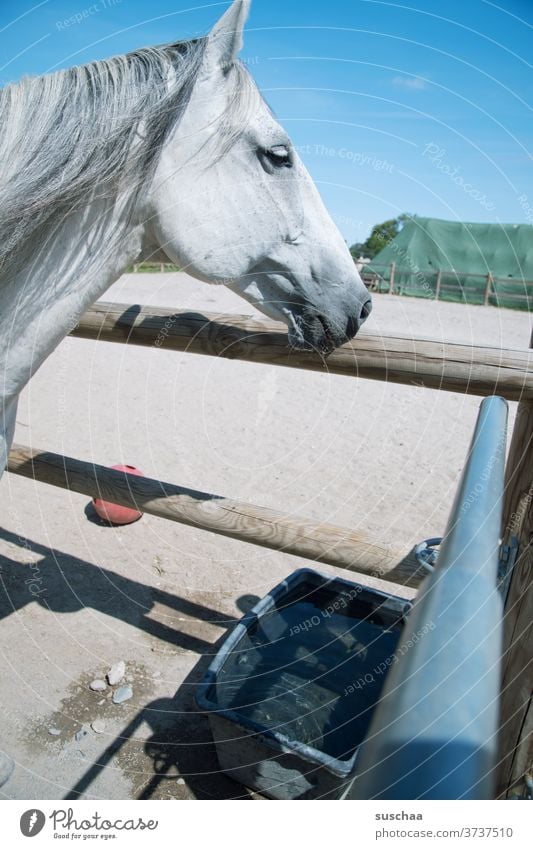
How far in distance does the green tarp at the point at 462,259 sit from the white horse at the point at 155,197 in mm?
17154

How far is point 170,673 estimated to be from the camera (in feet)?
7.53

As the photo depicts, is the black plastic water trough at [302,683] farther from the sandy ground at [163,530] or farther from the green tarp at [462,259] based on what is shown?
the green tarp at [462,259]

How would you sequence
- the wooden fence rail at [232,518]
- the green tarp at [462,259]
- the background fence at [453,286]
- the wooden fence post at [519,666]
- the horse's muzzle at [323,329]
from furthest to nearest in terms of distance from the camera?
the green tarp at [462,259] → the background fence at [453,286] → the wooden fence rail at [232,518] → the horse's muzzle at [323,329] → the wooden fence post at [519,666]

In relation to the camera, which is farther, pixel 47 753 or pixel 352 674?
pixel 352 674

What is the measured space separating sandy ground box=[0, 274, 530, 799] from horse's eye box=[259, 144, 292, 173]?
199 centimetres

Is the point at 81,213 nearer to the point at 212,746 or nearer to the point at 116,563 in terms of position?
the point at 212,746

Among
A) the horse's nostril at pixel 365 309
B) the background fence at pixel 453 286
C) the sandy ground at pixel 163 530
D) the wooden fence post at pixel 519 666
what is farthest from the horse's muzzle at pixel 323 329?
the background fence at pixel 453 286

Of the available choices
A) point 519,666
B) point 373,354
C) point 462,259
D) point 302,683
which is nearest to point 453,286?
point 462,259

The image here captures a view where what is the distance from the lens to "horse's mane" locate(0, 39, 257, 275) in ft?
3.98

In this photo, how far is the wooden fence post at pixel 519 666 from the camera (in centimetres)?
116

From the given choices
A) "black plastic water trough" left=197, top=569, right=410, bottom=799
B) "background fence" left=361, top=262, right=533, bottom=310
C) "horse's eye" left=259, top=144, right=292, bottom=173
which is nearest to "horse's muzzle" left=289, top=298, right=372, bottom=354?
"horse's eye" left=259, top=144, right=292, bottom=173
